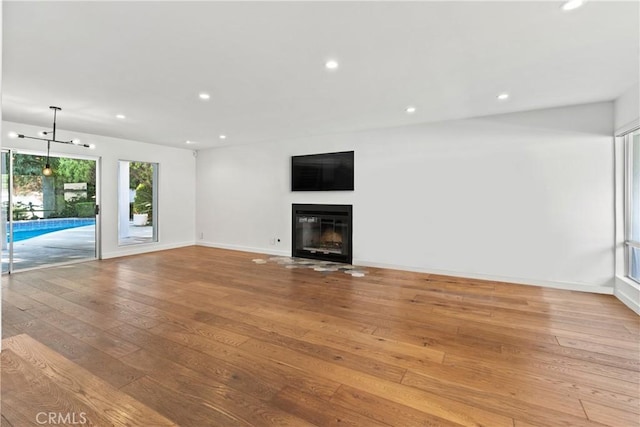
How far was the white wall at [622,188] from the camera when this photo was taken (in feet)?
10.8

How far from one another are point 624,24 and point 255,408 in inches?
144

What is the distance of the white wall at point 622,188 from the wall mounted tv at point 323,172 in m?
3.66

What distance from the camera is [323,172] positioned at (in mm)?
5945

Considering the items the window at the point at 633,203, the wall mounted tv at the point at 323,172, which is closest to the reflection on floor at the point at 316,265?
Result: the wall mounted tv at the point at 323,172

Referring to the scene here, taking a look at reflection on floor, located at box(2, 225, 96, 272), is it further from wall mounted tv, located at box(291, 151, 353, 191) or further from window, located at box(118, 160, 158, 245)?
wall mounted tv, located at box(291, 151, 353, 191)

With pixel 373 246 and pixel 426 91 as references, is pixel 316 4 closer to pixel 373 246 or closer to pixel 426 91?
pixel 426 91

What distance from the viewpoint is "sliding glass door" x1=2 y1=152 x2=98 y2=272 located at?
4.90m

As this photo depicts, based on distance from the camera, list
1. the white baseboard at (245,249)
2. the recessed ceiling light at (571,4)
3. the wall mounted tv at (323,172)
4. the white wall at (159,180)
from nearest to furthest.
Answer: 1. the recessed ceiling light at (571,4)
2. the white wall at (159,180)
3. the wall mounted tv at (323,172)
4. the white baseboard at (245,249)

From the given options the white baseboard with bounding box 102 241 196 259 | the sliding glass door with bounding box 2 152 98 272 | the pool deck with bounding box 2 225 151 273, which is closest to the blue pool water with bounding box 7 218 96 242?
the sliding glass door with bounding box 2 152 98 272

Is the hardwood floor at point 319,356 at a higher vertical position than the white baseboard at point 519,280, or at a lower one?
lower

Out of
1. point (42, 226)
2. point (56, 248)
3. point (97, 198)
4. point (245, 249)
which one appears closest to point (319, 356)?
point (245, 249)

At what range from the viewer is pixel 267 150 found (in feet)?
21.9

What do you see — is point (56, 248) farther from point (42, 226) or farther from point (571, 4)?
point (571, 4)

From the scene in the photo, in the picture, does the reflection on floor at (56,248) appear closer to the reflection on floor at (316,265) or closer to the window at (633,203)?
the reflection on floor at (316,265)
